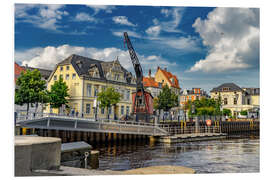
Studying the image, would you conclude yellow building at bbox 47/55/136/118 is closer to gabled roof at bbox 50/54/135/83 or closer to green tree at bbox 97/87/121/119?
gabled roof at bbox 50/54/135/83

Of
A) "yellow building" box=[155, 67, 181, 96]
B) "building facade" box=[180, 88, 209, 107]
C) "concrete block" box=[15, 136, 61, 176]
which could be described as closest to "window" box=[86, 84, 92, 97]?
"yellow building" box=[155, 67, 181, 96]

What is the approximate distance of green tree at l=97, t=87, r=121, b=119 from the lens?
506 inches

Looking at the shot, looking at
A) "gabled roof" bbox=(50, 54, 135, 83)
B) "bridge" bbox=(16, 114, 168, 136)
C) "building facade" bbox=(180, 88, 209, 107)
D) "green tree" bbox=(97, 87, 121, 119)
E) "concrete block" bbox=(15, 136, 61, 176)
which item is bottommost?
"bridge" bbox=(16, 114, 168, 136)

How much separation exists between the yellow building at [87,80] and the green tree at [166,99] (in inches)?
610

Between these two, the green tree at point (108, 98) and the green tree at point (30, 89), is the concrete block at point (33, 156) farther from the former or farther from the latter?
the green tree at point (108, 98)

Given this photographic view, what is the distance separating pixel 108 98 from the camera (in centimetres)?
1296

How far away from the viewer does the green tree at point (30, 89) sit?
9.16m

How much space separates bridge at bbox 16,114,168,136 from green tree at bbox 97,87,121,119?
0.88 meters

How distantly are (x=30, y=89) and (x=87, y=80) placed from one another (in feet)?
9.74

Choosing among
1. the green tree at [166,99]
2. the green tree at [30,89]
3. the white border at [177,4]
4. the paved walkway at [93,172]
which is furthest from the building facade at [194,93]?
the paved walkway at [93,172]

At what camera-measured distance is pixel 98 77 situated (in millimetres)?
13844

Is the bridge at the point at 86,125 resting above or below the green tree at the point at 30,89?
below

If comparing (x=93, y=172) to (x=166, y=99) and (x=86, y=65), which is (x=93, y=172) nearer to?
(x=86, y=65)

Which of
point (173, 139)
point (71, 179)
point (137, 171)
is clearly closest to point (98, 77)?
point (173, 139)
